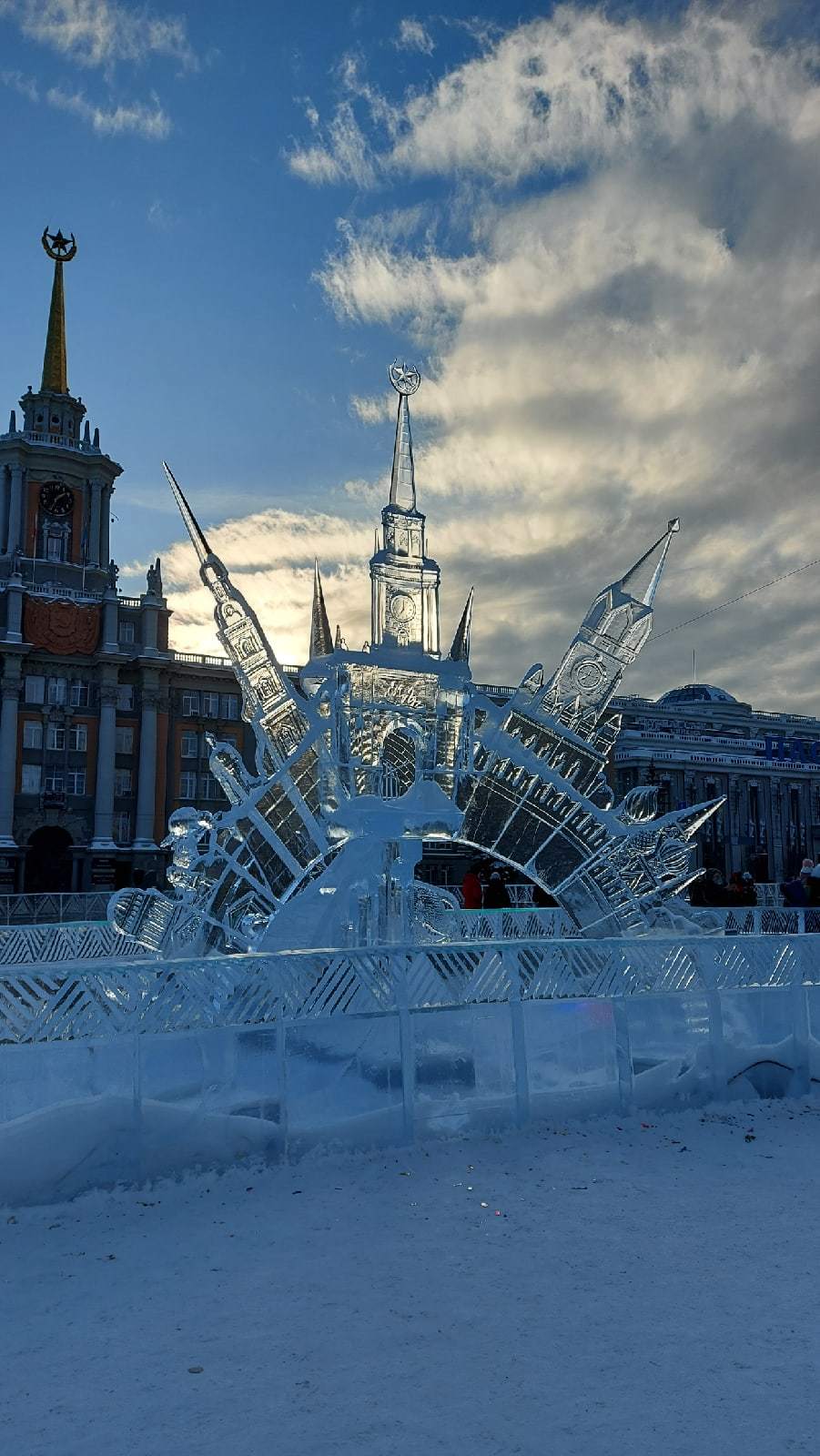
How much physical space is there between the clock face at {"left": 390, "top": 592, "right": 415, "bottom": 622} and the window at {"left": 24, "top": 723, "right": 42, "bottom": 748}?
36135 millimetres

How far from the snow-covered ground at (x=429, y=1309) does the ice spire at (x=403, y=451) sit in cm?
844

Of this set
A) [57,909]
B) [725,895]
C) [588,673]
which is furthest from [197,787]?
[588,673]

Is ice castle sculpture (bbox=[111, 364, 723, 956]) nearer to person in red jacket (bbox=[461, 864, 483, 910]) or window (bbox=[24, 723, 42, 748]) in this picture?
person in red jacket (bbox=[461, 864, 483, 910])

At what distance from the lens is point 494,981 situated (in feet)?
25.5

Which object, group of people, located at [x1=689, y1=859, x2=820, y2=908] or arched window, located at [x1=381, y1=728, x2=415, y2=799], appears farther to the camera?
group of people, located at [x1=689, y1=859, x2=820, y2=908]

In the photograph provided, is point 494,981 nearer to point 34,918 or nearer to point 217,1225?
point 217,1225

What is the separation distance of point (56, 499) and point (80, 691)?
10.6m

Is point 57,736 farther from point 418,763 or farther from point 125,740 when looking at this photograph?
point 418,763

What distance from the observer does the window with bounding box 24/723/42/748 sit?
148 ft

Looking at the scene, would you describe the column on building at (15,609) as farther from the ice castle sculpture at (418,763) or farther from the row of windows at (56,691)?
the ice castle sculpture at (418,763)

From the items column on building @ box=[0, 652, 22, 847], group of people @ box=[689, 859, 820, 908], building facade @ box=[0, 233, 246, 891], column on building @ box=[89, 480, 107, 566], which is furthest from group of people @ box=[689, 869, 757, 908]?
column on building @ box=[89, 480, 107, 566]

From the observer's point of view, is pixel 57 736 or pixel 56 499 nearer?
pixel 57 736

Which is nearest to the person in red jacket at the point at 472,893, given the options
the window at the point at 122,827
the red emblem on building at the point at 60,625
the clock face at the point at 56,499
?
the window at the point at 122,827

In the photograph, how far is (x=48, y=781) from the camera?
4497cm
